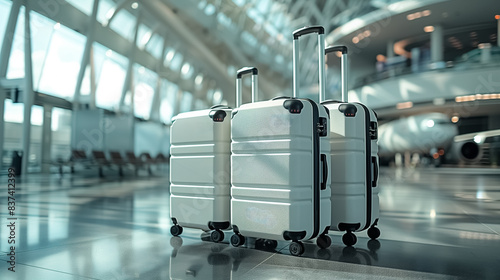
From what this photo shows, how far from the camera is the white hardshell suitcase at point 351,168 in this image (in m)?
3.22

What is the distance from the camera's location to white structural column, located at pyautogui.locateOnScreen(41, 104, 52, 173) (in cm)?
1592

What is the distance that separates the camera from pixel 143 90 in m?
23.6

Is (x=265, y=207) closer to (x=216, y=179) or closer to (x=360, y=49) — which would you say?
(x=216, y=179)

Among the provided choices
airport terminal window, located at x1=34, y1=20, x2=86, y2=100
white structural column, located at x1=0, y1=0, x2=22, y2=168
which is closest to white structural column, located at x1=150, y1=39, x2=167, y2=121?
airport terminal window, located at x1=34, y1=20, x2=86, y2=100

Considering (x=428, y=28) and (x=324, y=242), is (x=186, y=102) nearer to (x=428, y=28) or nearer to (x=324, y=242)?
(x=428, y=28)

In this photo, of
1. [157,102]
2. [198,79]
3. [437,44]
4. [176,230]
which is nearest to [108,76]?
[157,102]

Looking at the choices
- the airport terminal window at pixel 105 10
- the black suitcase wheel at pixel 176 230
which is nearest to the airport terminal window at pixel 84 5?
the airport terminal window at pixel 105 10

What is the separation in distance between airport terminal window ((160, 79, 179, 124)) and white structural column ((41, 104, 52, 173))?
9963 mm

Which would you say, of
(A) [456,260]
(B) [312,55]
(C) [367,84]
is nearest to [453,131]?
(C) [367,84]

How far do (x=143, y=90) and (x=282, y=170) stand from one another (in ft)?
73.2

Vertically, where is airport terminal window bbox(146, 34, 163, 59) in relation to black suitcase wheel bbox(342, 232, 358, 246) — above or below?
above

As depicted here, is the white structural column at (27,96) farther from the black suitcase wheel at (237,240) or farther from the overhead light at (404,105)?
the overhead light at (404,105)

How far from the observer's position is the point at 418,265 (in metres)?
2.57

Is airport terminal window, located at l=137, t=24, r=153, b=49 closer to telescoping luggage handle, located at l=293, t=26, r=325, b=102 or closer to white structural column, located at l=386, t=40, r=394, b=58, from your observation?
white structural column, located at l=386, t=40, r=394, b=58
